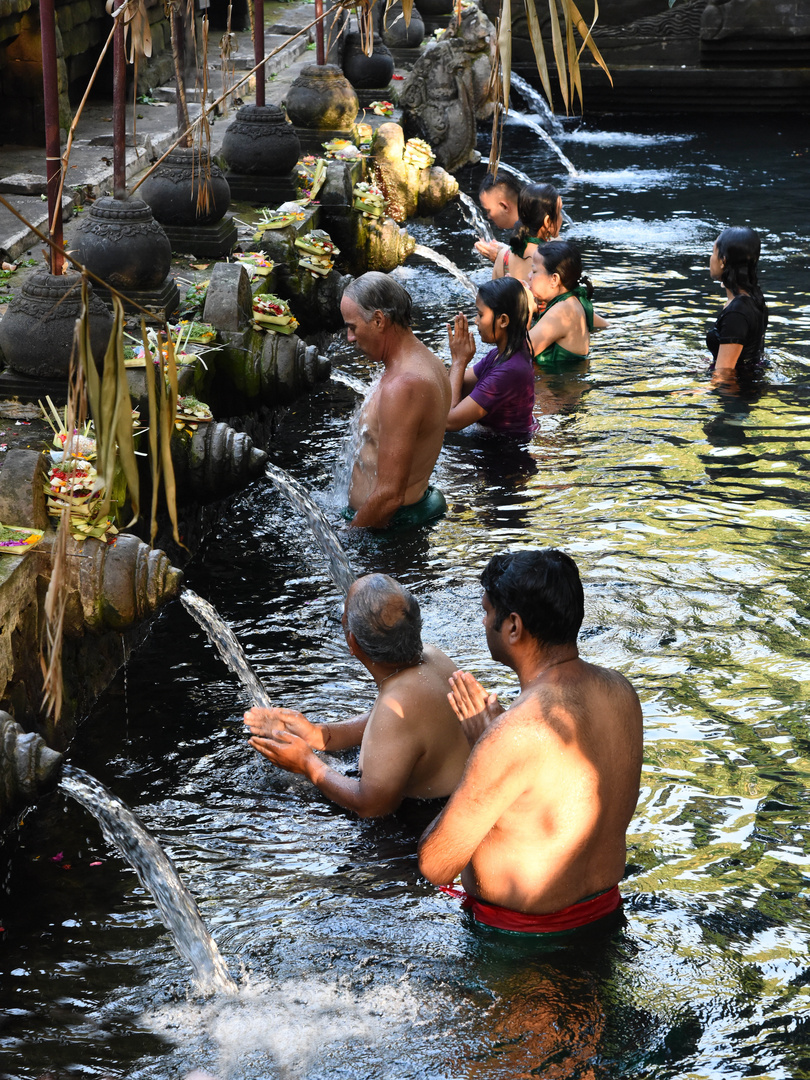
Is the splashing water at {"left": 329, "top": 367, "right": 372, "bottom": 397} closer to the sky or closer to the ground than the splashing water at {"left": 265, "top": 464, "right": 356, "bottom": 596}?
closer to the sky

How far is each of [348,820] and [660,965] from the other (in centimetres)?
122

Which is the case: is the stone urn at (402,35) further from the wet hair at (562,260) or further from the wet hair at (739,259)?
the wet hair at (739,259)

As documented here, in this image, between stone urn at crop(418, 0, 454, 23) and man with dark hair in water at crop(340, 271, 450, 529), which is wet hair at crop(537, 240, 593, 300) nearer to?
man with dark hair in water at crop(340, 271, 450, 529)

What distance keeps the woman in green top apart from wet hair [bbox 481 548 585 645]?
16.6 feet

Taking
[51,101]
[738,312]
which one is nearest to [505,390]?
[738,312]

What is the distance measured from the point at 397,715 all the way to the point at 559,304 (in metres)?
4.97

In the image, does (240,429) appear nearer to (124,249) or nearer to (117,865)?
(124,249)

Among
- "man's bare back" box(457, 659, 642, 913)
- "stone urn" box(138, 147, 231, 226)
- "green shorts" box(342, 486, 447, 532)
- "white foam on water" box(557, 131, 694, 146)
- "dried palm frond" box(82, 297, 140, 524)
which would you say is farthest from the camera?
"white foam on water" box(557, 131, 694, 146)

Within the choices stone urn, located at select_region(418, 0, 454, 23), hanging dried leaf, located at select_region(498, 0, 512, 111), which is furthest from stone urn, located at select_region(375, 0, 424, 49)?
hanging dried leaf, located at select_region(498, 0, 512, 111)

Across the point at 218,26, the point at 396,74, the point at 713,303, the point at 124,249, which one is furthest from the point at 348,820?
the point at 218,26

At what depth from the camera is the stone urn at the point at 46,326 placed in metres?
4.86

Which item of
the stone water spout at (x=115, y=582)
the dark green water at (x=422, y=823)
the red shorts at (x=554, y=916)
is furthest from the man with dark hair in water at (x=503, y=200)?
the red shorts at (x=554, y=916)

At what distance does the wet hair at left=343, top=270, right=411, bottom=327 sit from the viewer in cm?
562

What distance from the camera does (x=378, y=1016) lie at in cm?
329
